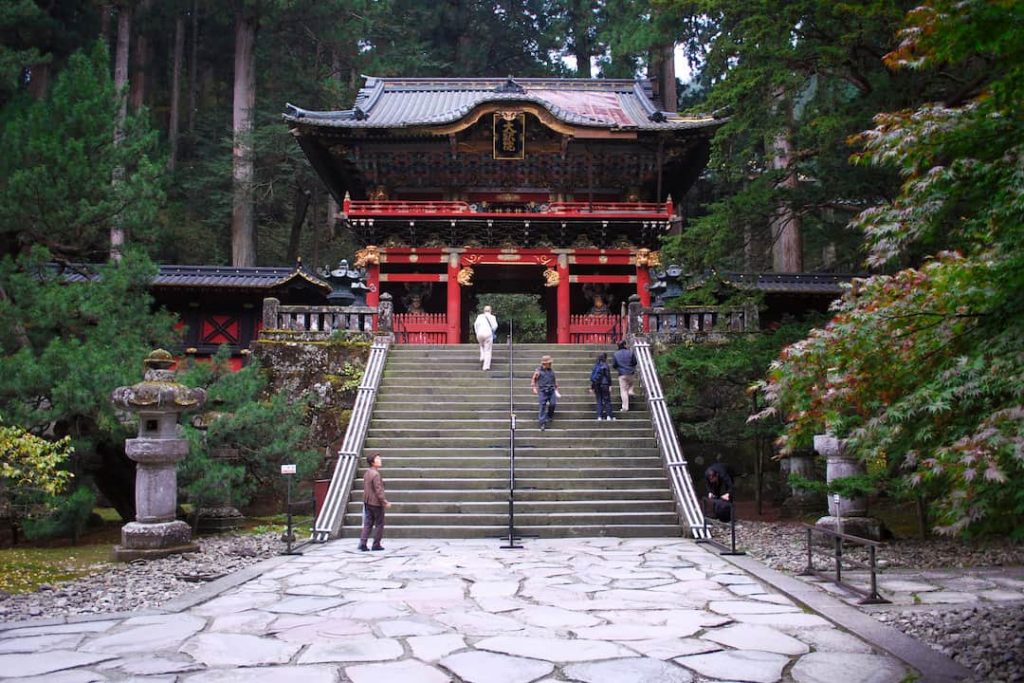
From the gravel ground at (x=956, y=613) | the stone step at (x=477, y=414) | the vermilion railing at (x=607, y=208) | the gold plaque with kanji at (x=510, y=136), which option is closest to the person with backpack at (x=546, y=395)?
the stone step at (x=477, y=414)

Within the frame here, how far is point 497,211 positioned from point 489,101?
2.84 meters

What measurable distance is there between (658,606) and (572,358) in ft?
31.5

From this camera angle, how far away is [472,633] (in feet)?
17.7

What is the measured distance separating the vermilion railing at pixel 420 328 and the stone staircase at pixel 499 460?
2.88m

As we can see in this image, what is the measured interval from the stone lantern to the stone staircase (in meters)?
2.44

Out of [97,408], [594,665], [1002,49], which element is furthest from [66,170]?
[1002,49]

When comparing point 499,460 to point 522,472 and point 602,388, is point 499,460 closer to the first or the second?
point 522,472

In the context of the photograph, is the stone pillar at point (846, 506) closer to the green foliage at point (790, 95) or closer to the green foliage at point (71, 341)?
the green foliage at point (790, 95)

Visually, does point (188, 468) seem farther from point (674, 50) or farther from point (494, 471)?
point (674, 50)

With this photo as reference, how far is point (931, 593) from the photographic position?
6785 mm

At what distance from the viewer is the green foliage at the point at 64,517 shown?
31.1 ft

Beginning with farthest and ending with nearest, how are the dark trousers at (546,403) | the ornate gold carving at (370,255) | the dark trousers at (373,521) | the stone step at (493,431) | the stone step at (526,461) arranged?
the ornate gold carving at (370,255), the dark trousers at (546,403), the stone step at (493,431), the stone step at (526,461), the dark trousers at (373,521)

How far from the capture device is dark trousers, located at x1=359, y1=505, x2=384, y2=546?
30.2 feet

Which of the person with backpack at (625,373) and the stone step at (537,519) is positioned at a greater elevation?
the person with backpack at (625,373)
